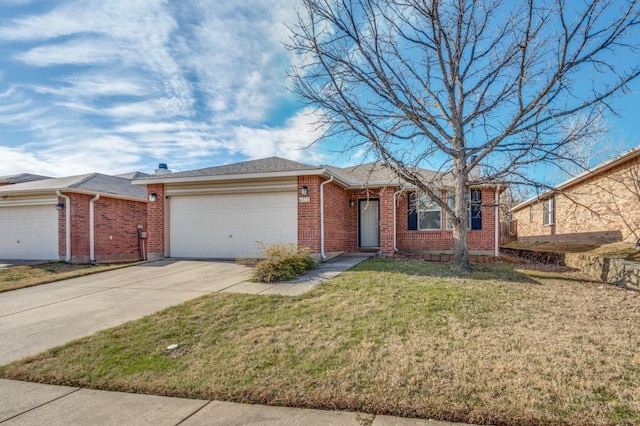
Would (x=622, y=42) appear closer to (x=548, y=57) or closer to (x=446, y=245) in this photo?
(x=548, y=57)

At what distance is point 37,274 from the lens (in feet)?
33.6

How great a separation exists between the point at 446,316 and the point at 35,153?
67.7 feet

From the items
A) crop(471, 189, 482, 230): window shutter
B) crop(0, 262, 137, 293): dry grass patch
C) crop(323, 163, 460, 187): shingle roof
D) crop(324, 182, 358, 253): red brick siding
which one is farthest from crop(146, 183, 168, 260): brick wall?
crop(471, 189, 482, 230): window shutter

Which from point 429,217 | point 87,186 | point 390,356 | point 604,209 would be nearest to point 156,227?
point 87,186

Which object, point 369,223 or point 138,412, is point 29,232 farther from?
point 138,412

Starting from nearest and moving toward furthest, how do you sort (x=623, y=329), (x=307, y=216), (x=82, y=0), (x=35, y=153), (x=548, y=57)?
1. (x=623, y=329)
2. (x=82, y=0)
3. (x=548, y=57)
4. (x=307, y=216)
5. (x=35, y=153)

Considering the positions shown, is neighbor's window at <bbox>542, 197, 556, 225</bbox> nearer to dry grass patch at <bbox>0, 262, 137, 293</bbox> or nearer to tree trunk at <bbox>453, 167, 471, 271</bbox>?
tree trunk at <bbox>453, 167, 471, 271</bbox>

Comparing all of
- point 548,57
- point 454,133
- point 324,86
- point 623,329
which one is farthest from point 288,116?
point 623,329

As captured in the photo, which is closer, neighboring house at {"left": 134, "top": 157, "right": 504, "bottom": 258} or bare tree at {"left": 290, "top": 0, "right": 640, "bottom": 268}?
bare tree at {"left": 290, "top": 0, "right": 640, "bottom": 268}

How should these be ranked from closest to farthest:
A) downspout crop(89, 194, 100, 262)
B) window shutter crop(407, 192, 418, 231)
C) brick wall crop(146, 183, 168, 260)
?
brick wall crop(146, 183, 168, 260) → window shutter crop(407, 192, 418, 231) → downspout crop(89, 194, 100, 262)

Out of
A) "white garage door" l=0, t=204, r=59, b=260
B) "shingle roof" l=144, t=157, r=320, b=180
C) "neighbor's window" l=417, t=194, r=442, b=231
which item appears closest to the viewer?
"shingle roof" l=144, t=157, r=320, b=180

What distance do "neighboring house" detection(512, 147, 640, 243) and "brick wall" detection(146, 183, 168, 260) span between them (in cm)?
1195

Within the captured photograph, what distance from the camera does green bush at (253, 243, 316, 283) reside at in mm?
7934

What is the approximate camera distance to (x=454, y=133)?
31.4 ft
